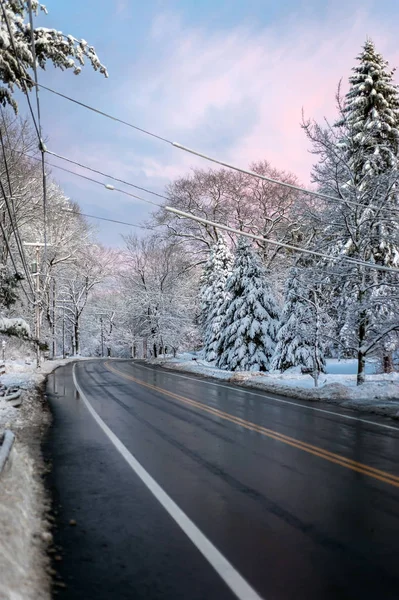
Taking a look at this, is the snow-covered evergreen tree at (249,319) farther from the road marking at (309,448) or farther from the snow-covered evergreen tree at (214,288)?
the road marking at (309,448)

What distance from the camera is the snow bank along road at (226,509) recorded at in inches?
151

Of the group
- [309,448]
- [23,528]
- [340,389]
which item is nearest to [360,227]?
[340,389]

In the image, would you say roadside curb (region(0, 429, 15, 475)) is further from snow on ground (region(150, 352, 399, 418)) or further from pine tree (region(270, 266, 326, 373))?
pine tree (region(270, 266, 326, 373))

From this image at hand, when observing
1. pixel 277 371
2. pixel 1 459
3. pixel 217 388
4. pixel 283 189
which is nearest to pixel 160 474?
pixel 1 459

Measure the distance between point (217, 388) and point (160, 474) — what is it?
42.6 feet

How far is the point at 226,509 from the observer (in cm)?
550

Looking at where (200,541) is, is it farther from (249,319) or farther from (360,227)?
(249,319)

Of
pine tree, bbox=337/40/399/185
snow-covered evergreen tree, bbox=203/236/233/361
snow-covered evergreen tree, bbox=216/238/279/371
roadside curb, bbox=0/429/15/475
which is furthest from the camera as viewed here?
snow-covered evergreen tree, bbox=203/236/233/361

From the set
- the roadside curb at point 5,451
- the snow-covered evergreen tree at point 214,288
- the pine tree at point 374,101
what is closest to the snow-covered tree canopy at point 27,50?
the roadside curb at point 5,451

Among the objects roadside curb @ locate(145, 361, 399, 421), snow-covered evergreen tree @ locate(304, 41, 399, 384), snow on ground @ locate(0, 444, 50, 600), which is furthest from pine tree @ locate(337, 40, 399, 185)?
snow on ground @ locate(0, 444, 50, 600)

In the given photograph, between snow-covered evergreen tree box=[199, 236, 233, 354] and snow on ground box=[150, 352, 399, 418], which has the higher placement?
snow-covered evergreen tree box=[199, 236, 233, 354]

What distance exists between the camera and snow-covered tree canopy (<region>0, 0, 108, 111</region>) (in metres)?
11.2

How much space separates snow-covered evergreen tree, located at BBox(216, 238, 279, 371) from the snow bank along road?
19.1 m

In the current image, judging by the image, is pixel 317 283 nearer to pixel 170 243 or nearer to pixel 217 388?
pixel 217 388
